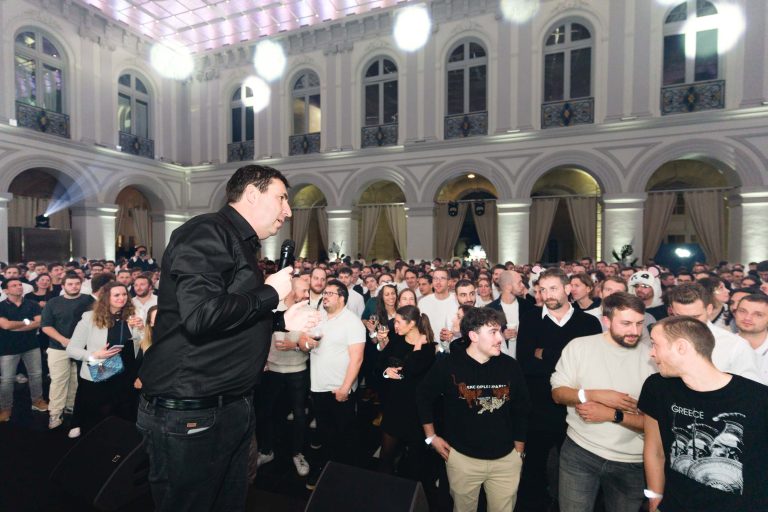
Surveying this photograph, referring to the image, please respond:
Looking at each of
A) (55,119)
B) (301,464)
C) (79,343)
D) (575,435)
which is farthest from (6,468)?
(55,119)

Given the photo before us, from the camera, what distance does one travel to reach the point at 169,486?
1625 millimetres

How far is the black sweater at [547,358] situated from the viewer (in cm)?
323

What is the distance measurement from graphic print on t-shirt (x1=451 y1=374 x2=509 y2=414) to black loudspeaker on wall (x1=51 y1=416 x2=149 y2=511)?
2247 millimetres

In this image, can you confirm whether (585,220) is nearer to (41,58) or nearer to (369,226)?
(369,226)

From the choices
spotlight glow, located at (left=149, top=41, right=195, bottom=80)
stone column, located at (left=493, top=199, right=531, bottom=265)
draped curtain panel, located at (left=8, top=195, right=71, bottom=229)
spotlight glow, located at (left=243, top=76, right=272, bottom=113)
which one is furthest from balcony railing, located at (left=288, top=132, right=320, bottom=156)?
draped curtain panel, located at (left=8, top=195, right=71, bottom=229)

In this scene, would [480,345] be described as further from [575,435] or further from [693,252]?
[693,252]

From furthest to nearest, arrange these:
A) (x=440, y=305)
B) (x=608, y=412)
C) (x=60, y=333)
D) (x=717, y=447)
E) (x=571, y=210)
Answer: (x=571, y=210)
(x=440, y=305)
(x=60, y=333)
(x=608, y=412)
(x=717, y=447)

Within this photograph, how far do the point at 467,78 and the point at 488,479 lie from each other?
1281 cm

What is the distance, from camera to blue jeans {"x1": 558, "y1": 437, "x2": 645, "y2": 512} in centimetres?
243

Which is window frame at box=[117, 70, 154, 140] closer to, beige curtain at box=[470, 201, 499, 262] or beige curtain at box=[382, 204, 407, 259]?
beige curtain at box=[382, 204, 407, 259]

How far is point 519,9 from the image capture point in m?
12.4

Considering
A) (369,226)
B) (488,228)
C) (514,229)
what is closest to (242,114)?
(369,226)

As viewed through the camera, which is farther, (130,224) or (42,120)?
(130,224)

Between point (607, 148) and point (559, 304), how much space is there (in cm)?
1005
